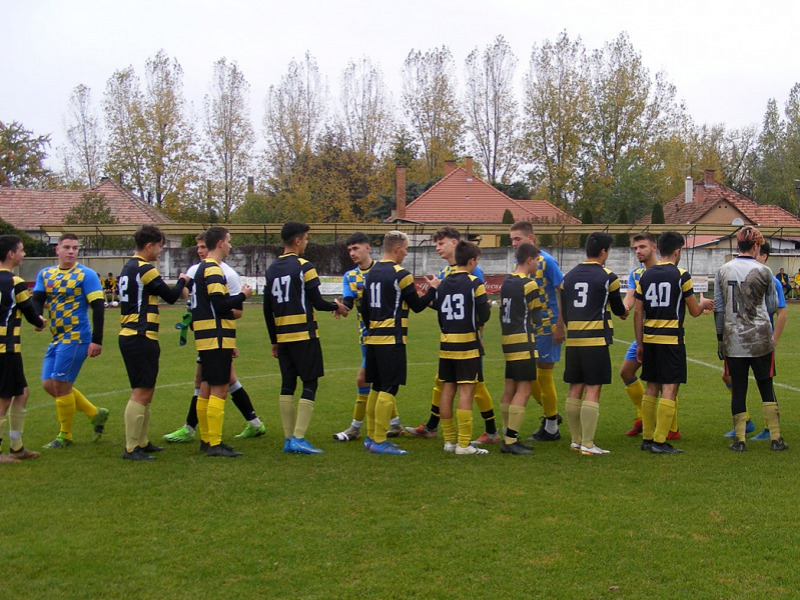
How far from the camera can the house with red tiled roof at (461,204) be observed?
51.4 metres

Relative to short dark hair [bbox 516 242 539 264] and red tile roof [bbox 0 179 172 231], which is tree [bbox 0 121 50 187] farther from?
short dark hair [bbox 516 242 539 264]

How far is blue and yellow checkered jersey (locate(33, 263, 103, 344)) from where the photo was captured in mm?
7660

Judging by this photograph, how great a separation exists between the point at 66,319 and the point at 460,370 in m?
4.08

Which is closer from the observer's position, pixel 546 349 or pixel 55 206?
pixel 546 349

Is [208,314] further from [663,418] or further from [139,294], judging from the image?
[663,418]

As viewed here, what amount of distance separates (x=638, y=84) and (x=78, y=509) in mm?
58906

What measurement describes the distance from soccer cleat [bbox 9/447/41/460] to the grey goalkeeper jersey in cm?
695

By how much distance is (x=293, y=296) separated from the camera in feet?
24.2

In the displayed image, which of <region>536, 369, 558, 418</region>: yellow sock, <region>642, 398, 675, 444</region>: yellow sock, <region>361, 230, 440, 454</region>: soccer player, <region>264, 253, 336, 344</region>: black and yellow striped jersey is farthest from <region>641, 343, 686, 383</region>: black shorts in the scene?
<region>264, 253, 336, 344</region>: black and yellow striped jersey

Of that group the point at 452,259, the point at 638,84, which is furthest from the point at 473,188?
the point at 452,259

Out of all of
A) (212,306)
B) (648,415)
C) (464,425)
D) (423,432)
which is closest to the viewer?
(212,306)

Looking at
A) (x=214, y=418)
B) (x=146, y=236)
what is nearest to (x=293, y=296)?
(x=214, y=418)

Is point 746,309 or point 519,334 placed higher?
point 746,309

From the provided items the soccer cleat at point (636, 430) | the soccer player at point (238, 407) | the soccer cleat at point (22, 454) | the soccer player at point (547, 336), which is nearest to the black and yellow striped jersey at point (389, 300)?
the soccer player at point (547, 336)
